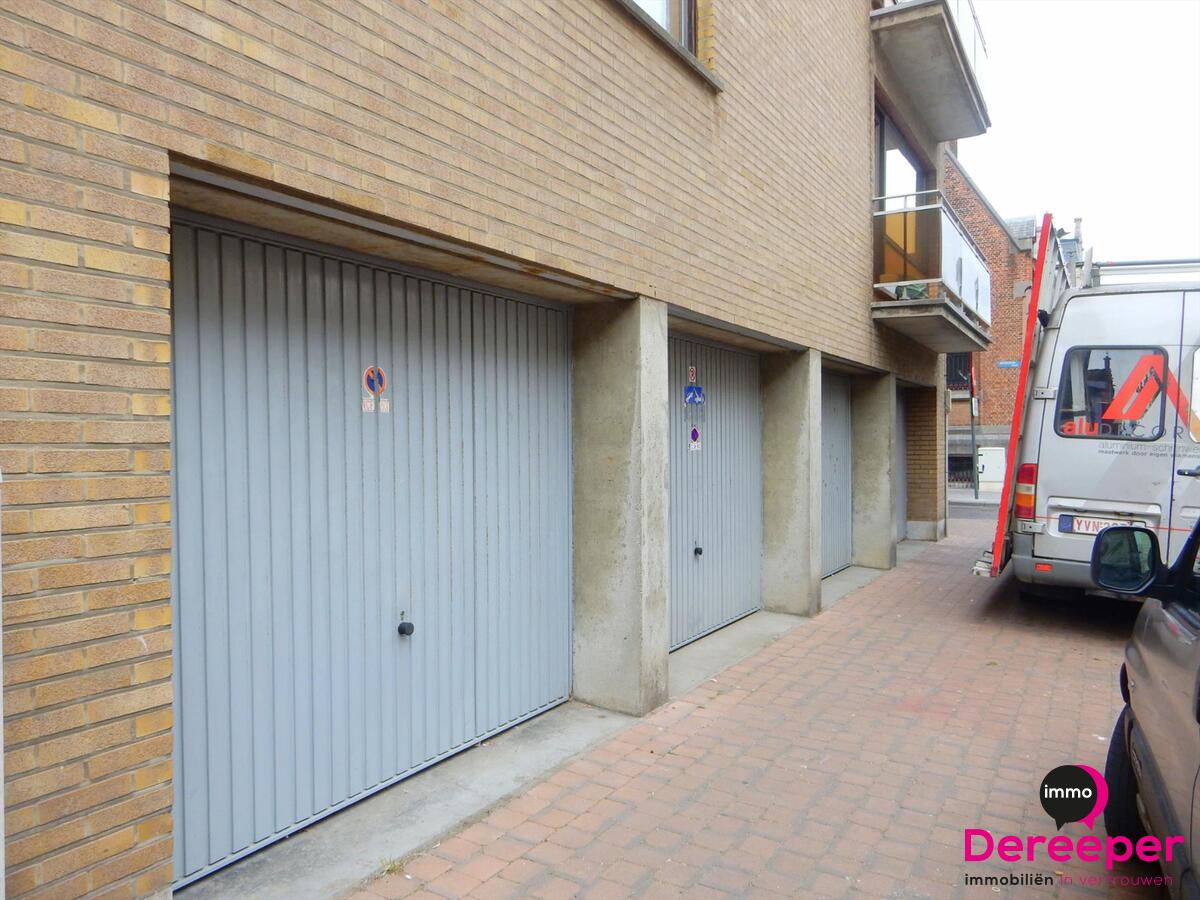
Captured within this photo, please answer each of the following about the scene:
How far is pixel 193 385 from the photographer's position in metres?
3.05

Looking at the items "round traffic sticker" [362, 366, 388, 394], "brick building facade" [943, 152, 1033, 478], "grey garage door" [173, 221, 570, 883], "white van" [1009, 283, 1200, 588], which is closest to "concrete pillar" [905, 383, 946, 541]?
"white van" [1009, 283, 1200, 588]

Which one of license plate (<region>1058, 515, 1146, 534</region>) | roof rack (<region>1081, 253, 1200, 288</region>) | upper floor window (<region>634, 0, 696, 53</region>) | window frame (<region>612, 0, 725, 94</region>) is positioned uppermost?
upper floor window (<region>634, 0, 696, 53</region>)

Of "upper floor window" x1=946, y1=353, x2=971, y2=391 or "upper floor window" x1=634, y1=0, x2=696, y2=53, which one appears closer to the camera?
"upper floor window" x1=634, y1=0, x2=696, y2=53

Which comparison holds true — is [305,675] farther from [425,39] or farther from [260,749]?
[425,39]

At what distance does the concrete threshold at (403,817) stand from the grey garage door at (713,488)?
1.89 m

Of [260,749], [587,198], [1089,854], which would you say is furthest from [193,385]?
[1089,854]

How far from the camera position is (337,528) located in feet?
12.0

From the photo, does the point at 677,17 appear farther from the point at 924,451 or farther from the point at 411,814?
the point at 924,451

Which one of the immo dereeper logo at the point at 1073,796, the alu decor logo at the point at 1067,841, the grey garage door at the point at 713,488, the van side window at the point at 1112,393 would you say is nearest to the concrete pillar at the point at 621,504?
the grey garage door at the point at 713,488

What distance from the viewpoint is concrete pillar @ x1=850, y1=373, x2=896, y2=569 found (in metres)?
10.4

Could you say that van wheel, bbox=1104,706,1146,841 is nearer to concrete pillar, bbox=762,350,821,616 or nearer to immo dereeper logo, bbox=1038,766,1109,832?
immo dereeper logo, bbox=1038,766,1109,832

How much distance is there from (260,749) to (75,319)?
6.21 feet

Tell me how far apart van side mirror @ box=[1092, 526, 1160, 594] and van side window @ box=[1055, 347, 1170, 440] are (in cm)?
413

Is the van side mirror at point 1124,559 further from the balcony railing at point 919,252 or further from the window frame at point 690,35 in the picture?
the balcony railing at point 919,252
